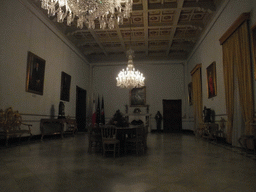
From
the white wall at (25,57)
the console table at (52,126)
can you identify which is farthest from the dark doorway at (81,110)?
the console table at (52,126)

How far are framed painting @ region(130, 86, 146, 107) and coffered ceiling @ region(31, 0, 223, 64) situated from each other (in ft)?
8.36

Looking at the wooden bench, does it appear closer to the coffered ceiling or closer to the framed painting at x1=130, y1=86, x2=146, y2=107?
the coffered ceiling

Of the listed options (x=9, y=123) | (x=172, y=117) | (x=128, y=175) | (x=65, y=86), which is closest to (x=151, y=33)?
(x=65, y=86)

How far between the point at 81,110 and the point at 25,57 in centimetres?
692

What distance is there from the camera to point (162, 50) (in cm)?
1415

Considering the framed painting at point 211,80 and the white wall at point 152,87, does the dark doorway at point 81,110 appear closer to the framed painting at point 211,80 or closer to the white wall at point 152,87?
the white wall at point 152,87

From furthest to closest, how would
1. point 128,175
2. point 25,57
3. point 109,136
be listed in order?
point 25,57
point 109,136
point 128,175

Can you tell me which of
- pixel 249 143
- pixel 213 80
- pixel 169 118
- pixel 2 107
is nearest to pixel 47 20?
pixel 2 107

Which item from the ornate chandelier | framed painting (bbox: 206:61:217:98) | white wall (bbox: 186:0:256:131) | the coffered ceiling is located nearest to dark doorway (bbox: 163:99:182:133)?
the coffered ceiling

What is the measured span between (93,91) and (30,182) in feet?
41.7

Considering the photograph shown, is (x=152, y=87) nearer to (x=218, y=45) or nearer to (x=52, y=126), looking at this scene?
(x=218, y=45)

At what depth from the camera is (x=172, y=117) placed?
14688 mm

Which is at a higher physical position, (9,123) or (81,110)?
(81,110)

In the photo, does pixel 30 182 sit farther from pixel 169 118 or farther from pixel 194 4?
pixel 169 118
